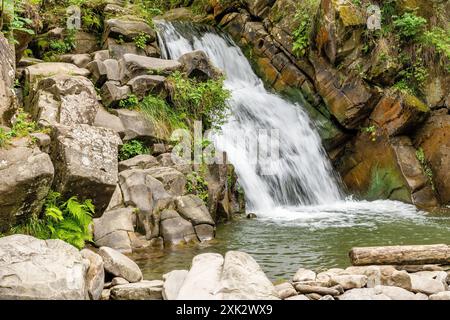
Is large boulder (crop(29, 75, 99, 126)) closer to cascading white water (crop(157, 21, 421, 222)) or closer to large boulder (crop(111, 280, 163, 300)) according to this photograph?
cascading white water (crop(157, 21, 421, 222))

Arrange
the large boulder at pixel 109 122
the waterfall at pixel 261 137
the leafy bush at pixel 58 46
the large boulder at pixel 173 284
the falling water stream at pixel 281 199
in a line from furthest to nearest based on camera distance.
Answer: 1. the waterfall at pixel 261 137
2. the leafy bush at pixel 58 46
3. the large boulder at pixel 109 122
4. the falling water stream at pixel 281 199
5. the large boulder at pixel 173 284

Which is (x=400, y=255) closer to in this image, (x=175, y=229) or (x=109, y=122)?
(x=175, y=229)

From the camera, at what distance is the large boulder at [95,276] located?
16.4 feet

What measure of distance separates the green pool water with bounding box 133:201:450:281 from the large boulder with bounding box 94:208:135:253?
351 millimetres

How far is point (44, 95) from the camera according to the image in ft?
31.5

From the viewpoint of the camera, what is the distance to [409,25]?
1422 centimetres

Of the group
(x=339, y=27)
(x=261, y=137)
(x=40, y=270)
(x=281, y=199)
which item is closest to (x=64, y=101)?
(x=40, y=270)

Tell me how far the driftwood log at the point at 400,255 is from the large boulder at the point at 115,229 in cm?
391

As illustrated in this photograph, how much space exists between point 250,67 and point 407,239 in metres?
9.58

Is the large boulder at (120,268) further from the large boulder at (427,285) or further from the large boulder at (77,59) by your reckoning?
the large boulder at (77,59)

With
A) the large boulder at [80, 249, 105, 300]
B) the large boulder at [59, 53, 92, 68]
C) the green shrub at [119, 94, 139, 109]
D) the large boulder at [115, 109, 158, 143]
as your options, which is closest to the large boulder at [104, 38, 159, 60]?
the large boulder at [59, 53, 92, 68]

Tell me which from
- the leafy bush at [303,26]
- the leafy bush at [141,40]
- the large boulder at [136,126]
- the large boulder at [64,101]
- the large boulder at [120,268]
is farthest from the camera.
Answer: the leafy bush at [303,26]

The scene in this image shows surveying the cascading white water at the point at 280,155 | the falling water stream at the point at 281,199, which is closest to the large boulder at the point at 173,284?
the falling water stream at the point at 281,199
